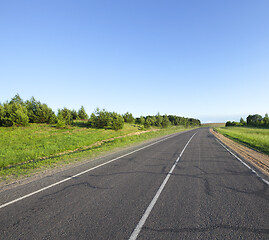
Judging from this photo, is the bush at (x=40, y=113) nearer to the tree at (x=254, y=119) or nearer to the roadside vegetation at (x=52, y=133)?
the roadside vegetation at (x=52, y=133)

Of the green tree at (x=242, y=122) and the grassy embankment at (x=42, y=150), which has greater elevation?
the green tree at (x=242, y=122)

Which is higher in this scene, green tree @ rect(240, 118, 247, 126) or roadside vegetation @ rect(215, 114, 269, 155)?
green tree @ rect(240, 118, 247, 126)

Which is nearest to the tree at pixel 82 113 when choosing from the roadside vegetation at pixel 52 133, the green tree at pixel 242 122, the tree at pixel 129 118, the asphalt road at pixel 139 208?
the roadside vegetation at pixel 52 133

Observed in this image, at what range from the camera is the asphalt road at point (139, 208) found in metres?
2.81

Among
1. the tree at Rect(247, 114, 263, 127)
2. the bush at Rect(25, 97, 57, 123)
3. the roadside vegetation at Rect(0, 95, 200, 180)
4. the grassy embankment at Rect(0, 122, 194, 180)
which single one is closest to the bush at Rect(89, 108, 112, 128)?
the roadside vegetation at Rect(0, 95, 200, 180)

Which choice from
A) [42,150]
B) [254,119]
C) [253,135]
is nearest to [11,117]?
[42,150]

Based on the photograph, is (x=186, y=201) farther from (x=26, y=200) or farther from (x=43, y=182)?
(x=43, y=182)

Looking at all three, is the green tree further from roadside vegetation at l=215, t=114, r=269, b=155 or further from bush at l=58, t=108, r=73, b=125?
bush at l=58, t=108, r=73, b=125

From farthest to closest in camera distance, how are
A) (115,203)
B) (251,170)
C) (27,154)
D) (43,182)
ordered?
1. (27,154)
2. (251,170)
3. (43,182)
4. (115,203)

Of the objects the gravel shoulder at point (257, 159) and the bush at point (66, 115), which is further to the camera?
the bush at point (66, 115)

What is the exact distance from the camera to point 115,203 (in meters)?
3.87

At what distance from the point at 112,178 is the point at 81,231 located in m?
2.97

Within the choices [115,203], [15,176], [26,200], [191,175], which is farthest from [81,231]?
[15,176]

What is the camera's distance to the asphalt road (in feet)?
9.21
